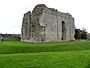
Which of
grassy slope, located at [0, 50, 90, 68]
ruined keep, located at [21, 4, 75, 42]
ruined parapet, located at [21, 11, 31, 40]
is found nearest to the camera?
grassy slope, located at [0, 50, 90, 68]

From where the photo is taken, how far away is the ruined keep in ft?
144

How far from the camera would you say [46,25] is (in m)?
45.0

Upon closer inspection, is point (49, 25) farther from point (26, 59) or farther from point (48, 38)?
point (26, 59)

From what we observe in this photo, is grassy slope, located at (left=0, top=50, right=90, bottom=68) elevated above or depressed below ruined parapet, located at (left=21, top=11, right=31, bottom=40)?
below

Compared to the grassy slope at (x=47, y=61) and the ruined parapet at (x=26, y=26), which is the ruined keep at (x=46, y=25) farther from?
the grassy slope at (x=47, y=61)

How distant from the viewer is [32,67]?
18.4m

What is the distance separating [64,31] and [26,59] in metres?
33.9

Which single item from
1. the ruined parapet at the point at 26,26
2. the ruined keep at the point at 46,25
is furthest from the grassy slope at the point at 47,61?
the ruined parapet at the point at 26,26

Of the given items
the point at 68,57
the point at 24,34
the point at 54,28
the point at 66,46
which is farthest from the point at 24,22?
the point at 68,57

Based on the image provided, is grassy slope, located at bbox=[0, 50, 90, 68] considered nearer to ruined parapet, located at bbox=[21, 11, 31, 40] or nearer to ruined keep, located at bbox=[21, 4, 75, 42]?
ruined keep, located at bbox=[21, 4, 75, 42]

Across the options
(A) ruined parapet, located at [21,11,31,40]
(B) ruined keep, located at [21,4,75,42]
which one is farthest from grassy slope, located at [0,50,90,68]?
(A) ruined parapet, located at [21,11,31,40]

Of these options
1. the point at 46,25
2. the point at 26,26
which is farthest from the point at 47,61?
the point at 26,26

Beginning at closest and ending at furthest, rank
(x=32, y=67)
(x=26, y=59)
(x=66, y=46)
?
(x=32, y=67) → (x=26, y=59) → (x=66, y=46)

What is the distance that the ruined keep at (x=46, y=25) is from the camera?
4394 cm
